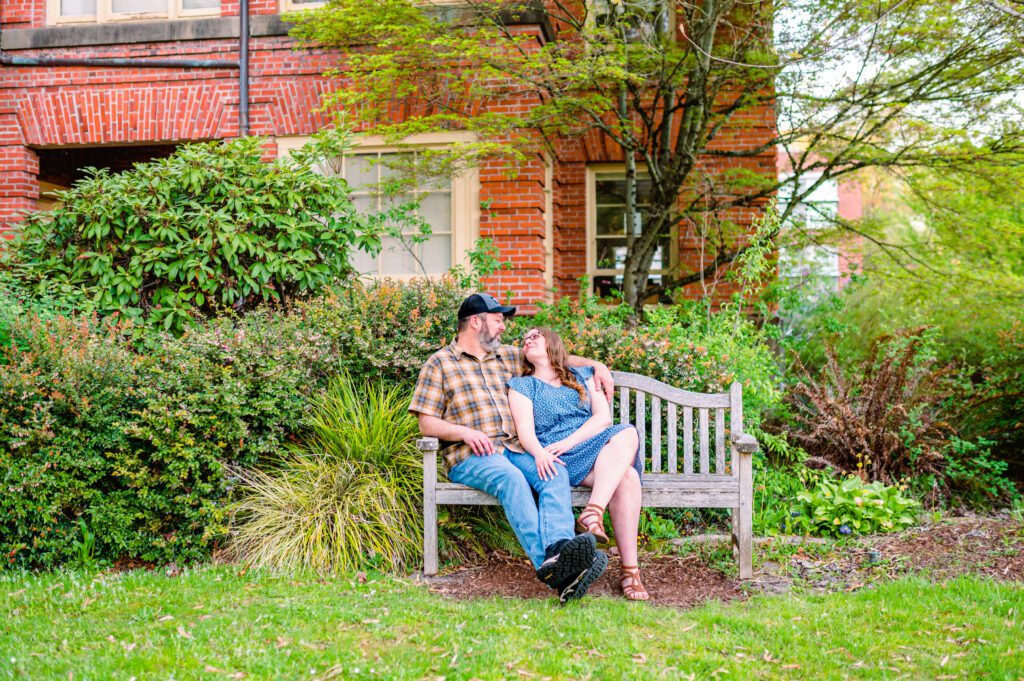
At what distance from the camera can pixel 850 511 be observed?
5.26 meters

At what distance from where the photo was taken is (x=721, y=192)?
29.8 ft

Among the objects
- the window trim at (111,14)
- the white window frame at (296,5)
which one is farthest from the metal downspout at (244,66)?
the window trim at (111,14)

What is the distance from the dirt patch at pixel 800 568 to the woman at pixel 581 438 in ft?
0.78

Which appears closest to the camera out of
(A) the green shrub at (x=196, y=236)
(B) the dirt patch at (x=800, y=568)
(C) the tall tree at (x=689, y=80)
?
(B) the dirt patch at (x=800, y=568)

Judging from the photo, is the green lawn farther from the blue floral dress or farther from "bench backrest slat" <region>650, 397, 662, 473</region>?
"bench backrest slat" <region>650, 397, 662, 473</region>

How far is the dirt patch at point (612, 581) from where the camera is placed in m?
4.17

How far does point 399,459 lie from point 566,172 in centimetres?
594

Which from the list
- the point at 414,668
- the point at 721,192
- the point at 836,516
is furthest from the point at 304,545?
the point at 721,192

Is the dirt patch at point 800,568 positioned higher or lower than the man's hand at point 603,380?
lower

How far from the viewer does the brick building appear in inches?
352

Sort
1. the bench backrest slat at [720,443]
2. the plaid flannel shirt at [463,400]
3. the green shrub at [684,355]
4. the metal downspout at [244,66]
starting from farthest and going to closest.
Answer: the metal downspout at [244,66] → the green shrub at [684,355] → the bench backrest slat at [720,443] → the plaid flannel shirt at [463,400]

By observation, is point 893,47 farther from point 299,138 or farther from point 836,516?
point 299,138

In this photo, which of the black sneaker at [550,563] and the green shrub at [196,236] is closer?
the black sneaker at [550,563]

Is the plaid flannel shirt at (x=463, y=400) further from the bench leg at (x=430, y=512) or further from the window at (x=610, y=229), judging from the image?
the window at (x=610, y=229)
